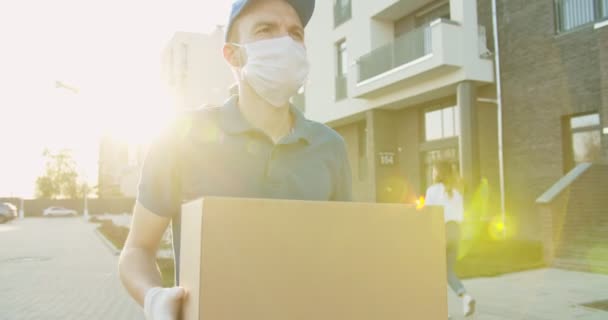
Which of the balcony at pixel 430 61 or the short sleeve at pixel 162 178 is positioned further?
the balcony at pixel 430 61

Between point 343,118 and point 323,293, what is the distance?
754 inches

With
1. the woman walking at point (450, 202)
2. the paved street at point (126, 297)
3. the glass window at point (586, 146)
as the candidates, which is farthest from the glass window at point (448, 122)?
the woman walking at point (450, 202)

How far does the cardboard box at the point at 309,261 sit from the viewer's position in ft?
3.74

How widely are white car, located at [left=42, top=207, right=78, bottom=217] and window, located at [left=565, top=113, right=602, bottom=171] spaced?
5615cm

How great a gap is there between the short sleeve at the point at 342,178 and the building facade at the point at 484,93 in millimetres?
10911

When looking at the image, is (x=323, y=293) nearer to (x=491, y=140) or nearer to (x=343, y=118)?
(x=491, y=140)

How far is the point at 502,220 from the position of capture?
45.0 feet

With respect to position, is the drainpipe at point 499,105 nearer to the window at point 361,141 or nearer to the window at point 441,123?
the window at point 441,123

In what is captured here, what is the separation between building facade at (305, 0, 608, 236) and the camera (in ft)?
40.4

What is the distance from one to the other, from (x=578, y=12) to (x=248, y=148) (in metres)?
13.0

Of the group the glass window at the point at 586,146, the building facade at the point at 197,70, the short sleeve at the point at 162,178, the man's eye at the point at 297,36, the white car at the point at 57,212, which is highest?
the building facade at the point at 197,70

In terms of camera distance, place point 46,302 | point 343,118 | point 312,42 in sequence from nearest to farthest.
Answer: point 46,302 → point 343,118 → point 312,42

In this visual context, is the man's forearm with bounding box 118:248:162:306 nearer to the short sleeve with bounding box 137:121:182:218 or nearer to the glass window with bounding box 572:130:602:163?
the short sleeve with bounding box 137:121:182:218

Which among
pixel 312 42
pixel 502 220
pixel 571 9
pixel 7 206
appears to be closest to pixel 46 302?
pixel 502 220
